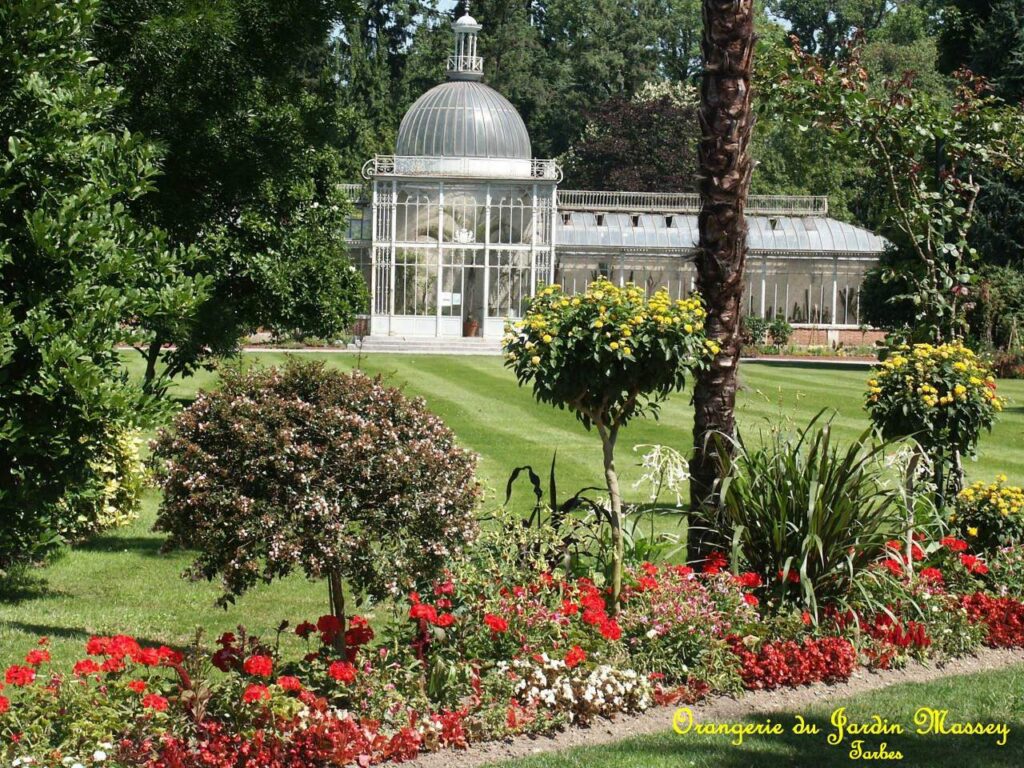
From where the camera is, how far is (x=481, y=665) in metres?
5.44

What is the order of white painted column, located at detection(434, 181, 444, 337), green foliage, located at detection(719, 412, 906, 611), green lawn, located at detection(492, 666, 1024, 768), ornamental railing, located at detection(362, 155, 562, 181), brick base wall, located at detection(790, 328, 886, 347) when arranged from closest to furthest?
green lawn, located at detection(492, 666, 1024, 768), green foliage, located at detection(719, 412, 906, 611), white painted column, located at detection(434, 181, 444, 337), ornamental railing, located at detection(362, 155, 562, 181), brick base wall, located at detection(790, 328, 886, 347)

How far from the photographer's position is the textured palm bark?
6.93 metres

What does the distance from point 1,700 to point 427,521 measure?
1770 mm

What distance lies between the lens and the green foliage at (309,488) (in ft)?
16.9

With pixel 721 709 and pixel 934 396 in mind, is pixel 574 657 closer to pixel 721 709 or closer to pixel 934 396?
pixel 721 709

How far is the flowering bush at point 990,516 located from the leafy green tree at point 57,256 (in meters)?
4.85

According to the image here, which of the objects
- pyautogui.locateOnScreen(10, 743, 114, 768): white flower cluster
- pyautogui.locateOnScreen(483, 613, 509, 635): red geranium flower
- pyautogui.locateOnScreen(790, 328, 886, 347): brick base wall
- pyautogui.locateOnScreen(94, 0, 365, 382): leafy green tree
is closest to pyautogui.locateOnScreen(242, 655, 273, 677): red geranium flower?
pyautogui.locateOnScreen(10, 743, 114, 768): white flower cluster

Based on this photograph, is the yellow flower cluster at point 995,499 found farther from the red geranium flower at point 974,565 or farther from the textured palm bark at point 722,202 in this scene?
the textured palm bark at point 722,202

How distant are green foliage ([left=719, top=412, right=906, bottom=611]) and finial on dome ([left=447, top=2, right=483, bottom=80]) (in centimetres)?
3655

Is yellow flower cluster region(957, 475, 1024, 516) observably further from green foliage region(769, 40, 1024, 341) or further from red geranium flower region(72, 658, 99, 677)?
red geranium flower region(72, 658, 99, 677)

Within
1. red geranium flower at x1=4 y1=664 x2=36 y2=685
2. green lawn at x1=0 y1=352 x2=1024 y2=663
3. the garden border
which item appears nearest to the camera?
red geranium flower at x1=4 y1=664 x2=36 y2=685

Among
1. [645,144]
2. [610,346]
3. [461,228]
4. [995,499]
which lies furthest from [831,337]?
[610,346]

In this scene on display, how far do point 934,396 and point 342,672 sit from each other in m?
4.11

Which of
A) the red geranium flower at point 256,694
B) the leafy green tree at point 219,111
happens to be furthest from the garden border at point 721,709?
the leafy green tree at point 219,111
